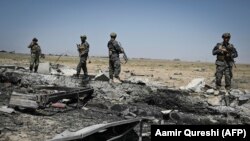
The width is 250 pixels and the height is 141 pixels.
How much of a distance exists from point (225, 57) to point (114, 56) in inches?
140

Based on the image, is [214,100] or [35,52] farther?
[35,52]

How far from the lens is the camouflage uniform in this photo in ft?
32.2

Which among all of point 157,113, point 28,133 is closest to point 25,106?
point 28,133

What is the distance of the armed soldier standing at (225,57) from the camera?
920 centimetres

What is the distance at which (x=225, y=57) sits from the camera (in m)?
9.31

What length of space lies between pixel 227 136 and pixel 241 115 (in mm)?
3158

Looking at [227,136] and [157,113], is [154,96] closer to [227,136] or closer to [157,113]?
[157,113]

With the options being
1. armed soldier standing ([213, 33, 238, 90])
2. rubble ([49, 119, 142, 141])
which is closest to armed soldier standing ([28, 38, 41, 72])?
armed soldier standing ([213, 33, 238, 90])

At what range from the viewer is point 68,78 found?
941 cm

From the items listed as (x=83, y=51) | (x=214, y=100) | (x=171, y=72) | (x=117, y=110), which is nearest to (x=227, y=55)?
(x=214, y=100)

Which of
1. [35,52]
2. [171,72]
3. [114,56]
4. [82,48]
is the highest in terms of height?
[82,48]

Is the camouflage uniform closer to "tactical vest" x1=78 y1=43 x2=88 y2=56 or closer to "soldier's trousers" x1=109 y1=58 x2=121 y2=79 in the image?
"soldier's trousers" x1=109 y1=58 x2=121 y2=79

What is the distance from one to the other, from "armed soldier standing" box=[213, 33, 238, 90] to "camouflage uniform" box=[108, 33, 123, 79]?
10.2ft

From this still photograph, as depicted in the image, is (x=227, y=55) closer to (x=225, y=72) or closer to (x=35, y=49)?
(x=225, y=72)
